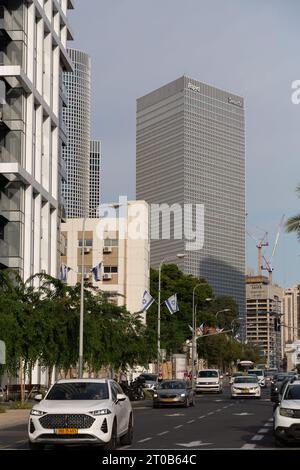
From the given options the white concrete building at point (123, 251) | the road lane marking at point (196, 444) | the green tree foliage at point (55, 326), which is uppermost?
the white concrete building at point (123, 251)

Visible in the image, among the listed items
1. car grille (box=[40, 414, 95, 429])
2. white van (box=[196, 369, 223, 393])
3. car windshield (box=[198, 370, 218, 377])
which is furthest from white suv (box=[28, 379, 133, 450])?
car windshield (box=[198, 370, 218, 377])

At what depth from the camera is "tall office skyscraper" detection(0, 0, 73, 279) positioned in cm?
5988

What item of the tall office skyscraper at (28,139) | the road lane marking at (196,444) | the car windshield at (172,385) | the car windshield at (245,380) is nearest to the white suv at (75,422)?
the road lane marking at (196,444)

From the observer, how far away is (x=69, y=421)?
19.0 m

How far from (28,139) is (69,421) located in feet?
146

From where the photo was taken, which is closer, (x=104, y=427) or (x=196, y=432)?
(x=104, y=427)

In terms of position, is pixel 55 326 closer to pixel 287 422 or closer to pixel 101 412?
pixel 287 422

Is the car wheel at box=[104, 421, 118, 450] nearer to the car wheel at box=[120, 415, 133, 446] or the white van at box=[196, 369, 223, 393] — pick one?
the car wheel at box=[120, 415, 133, 446]

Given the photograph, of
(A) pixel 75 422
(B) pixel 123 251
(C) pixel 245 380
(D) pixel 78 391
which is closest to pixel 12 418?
(D) pixel 78 391

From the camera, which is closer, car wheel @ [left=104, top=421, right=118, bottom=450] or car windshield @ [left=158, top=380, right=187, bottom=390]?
car wheel @ [left=104, top=421, right=118, bottom=450]

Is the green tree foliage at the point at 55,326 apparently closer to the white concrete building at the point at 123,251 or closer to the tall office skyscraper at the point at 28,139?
the tall office skyscraper at the point at 28,139

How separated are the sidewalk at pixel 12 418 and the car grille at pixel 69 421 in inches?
463

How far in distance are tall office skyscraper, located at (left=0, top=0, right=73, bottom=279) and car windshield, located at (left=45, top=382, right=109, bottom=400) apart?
38.7 meters

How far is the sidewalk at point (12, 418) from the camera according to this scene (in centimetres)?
3183
